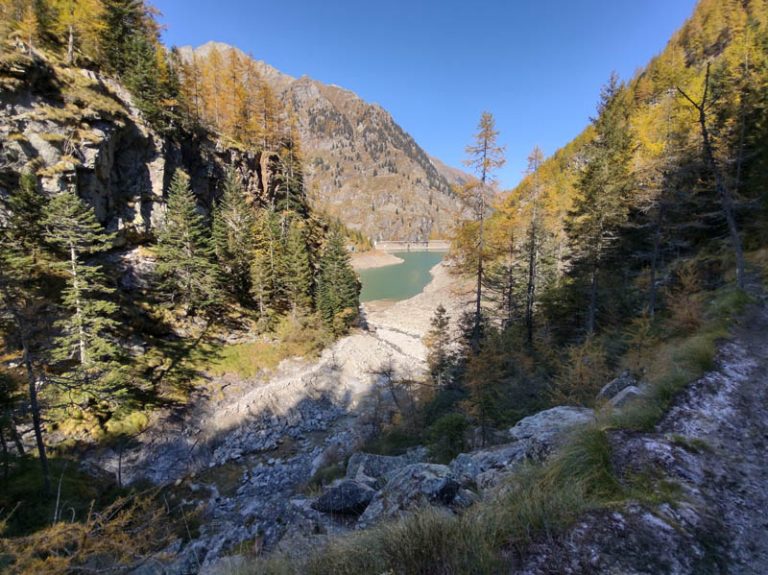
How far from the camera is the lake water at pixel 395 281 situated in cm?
7488

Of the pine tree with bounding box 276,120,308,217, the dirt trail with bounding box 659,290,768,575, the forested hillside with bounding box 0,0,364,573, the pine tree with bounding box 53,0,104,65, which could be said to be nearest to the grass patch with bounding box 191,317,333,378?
the forested hillside with bounding box 0,0,364,573

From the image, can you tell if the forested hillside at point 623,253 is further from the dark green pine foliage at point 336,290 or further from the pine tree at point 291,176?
the pine tree at point 291,176

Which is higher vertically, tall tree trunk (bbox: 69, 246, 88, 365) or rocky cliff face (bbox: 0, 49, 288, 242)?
rocky cliff face (bbox: 0, 49, 288, 242)

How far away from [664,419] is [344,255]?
31.9 metres

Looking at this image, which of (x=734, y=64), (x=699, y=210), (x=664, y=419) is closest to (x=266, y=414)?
(x=664, y=419)

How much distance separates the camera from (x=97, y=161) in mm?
23188

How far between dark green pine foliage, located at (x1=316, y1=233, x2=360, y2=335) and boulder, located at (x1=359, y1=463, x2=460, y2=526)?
86.9 feet

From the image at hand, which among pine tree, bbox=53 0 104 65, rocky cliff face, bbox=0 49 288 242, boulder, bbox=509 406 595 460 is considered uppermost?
pine tree, bbox=53 0 104 65

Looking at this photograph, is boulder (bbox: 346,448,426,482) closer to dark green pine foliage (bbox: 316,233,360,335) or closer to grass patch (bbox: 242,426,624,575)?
grass patch (bbox: 242,426,624,575)

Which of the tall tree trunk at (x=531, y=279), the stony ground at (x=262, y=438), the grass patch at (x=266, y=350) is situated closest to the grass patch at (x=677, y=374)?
the stony ground at (x=262, y=438)

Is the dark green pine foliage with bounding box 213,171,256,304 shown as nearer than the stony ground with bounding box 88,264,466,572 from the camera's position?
No

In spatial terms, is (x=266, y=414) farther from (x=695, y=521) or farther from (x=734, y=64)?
(x=734, y=64)

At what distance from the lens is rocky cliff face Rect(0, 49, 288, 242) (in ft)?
63.8

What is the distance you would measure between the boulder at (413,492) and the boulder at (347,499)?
1.35 feet
